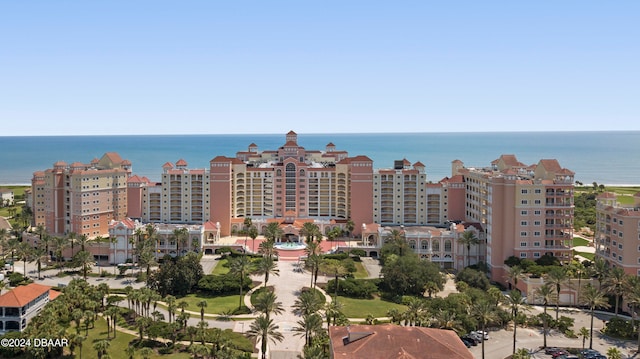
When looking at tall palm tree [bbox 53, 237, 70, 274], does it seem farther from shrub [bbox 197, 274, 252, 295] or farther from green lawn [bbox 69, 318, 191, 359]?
green lawn [bbox 69, 318, 191, 359]

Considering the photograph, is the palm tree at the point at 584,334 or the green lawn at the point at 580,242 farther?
the green lawn at the point at 580,242

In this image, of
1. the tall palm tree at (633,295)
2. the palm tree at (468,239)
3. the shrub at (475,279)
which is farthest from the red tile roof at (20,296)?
the tall palm tree at (633,295)

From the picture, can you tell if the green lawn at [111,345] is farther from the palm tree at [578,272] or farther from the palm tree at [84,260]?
the palm tree at [578,272]

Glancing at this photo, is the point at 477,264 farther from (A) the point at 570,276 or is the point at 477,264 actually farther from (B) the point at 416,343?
(B) the point at 416,343

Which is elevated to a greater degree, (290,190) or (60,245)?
(290,190)

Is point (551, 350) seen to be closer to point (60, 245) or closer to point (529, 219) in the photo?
point (529, 219)

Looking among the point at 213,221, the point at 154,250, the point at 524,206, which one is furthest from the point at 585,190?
the point at 154,250

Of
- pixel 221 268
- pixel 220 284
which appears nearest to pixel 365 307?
pixel 220 284
